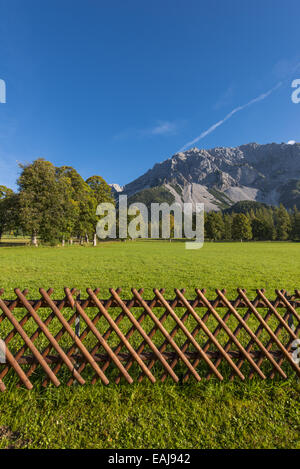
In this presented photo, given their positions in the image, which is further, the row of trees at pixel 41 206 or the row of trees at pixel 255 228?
the row of trees at pixel 255 228

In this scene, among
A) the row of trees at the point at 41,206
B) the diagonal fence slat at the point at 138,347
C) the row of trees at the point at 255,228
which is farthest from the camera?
the row of trees at the point at 255,228

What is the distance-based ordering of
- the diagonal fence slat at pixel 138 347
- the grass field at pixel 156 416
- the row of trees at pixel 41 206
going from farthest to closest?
the row of trees at pixel 41 206, the diagonal fence slat at pixel 138 347, the grass field at pixel 156 416

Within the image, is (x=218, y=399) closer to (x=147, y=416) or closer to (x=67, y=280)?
(x=147, y=416)

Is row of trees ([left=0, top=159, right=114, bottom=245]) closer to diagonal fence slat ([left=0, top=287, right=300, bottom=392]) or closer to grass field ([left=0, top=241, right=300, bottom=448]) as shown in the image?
diagonal fence slat ([left=0, top=287, right=300, bottom=392])

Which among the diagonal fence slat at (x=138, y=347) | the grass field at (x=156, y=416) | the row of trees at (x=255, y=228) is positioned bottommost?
the grass field at (x=156, y=416)

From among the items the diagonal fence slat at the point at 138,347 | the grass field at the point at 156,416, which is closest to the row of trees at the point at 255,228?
the diagonal fence slat at the point at 138,347

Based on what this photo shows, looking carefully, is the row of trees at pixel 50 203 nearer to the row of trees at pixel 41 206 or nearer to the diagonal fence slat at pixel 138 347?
the row of trees at pixel 41 206

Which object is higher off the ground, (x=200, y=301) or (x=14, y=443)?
(x=200, y=301)

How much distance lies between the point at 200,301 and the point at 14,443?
3.25 m

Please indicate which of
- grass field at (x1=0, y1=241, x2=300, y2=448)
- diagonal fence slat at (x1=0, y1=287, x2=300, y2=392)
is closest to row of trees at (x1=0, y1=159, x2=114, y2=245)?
diagonal fence slat at (x1=0, y1=287, x2=300, y2=392)

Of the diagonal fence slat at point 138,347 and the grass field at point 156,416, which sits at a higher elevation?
the diagonal fence slat at point 138,347
